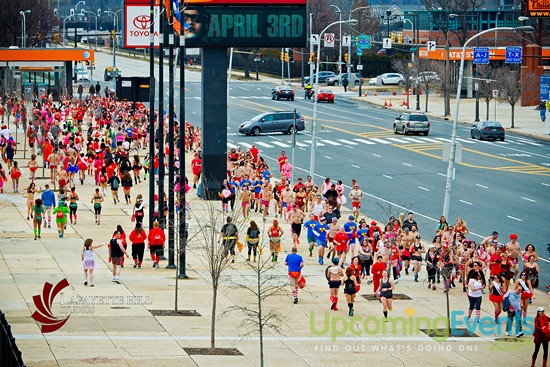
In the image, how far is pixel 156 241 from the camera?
107 feet

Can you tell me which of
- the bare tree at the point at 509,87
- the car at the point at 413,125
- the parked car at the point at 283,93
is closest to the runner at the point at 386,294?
the car at the point at 413,125

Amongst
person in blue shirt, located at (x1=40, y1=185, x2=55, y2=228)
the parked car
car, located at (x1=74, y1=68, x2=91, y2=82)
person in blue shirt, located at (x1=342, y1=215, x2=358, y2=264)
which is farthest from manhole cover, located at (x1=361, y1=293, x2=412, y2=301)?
car, located at (x1=74, y1=68, x2=91, y2=82)

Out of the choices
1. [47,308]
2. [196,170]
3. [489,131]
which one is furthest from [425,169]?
[47,308]

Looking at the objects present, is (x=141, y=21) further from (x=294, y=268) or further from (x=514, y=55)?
(x=514, y=55)

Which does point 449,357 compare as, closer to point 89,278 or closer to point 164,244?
point 89,278

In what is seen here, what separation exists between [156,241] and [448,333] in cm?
952

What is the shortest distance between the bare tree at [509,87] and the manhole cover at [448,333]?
2168 inches

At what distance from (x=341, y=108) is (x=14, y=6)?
43.3 meters

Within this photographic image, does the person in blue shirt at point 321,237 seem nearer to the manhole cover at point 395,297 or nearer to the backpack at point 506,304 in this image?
the manhole cover at point 395,297

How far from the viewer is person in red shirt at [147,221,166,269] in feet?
107

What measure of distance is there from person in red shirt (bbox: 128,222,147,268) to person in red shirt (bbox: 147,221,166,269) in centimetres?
24

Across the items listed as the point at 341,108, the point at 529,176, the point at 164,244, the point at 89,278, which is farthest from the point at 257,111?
the point at 89,278

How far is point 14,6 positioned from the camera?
122250mm

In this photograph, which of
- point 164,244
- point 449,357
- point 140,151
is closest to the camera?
point 449,357
